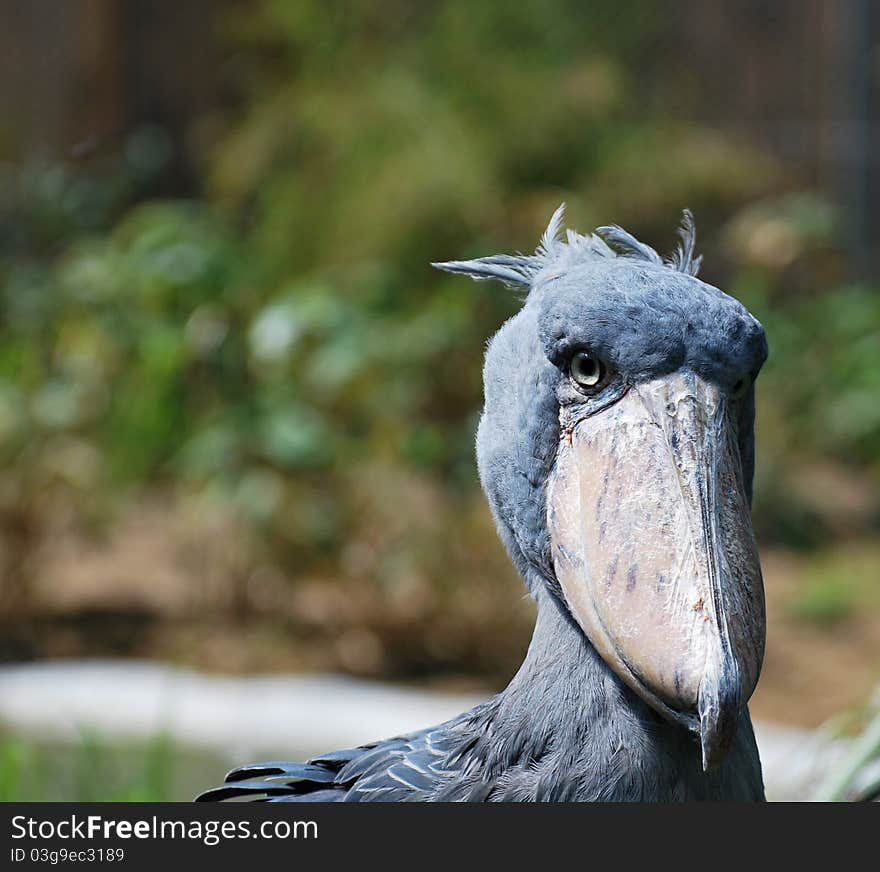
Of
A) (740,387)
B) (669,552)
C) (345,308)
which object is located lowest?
(669,552)

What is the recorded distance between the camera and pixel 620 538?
132cm

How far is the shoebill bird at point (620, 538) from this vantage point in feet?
4.14

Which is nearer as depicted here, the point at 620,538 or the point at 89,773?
the point at 620,538

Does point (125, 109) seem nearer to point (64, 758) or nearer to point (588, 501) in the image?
point (64, 758)

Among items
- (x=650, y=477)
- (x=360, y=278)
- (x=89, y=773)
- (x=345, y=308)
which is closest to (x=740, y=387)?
(x=650, y=477)

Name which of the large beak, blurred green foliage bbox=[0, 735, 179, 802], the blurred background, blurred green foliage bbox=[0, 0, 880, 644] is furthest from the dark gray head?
blurred green foliage bbox=[0, 0, 880, 644]

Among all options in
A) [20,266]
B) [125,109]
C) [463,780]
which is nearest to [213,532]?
[20,266]

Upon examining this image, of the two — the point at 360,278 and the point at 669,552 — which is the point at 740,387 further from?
the point at 360,278

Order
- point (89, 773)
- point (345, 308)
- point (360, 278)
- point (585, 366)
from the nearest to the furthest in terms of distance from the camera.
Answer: point (585, 366)
point (89, 773)
point (345, 308)
point (360, 278)

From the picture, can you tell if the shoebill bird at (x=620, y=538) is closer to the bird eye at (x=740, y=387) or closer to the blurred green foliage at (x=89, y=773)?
the bird eye at (x=740, y=387)

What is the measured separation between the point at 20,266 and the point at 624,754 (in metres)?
4.47

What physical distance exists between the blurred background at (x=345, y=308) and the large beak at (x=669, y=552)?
109 cm

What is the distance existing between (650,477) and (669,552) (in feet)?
0.27

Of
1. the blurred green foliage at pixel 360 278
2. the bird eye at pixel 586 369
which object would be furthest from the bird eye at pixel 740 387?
the blurred green foliage at pixel 360 278
